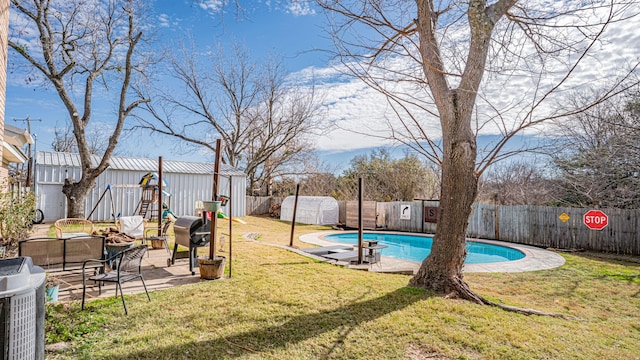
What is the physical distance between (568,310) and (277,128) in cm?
2088

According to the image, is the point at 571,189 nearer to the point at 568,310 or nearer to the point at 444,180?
the point at 568,310

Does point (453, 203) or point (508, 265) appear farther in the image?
point (508, 265)

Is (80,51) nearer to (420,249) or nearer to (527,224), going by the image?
(420,249)

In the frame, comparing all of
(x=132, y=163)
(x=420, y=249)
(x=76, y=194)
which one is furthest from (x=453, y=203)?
(x=132, y=163)

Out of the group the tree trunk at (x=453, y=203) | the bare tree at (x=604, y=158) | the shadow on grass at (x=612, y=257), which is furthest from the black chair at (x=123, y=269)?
the shadow on grass at (x=612, y=257)

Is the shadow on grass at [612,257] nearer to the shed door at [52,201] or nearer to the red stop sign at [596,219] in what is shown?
the red stop sign at [596,219]

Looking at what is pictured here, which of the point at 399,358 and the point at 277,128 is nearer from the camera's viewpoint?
the point at 399,358

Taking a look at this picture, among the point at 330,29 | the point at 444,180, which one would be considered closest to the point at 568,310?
the point at 444,180

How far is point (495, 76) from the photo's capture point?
16.6 feet

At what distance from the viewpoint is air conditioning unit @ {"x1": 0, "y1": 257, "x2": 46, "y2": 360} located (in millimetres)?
1719

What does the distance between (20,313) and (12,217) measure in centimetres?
682

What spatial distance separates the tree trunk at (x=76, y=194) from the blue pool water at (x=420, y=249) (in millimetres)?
9863

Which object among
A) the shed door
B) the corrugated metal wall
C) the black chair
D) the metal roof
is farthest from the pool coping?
the shed door

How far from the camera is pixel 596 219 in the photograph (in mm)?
10625
